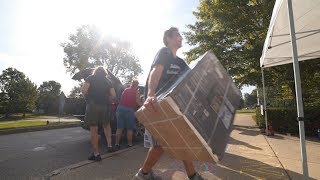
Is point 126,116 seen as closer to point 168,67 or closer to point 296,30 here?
point 168,67

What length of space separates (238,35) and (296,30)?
493 inches

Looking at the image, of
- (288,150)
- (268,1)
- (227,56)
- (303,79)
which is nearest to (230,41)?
(227,56)

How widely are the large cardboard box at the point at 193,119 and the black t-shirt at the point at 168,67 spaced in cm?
34

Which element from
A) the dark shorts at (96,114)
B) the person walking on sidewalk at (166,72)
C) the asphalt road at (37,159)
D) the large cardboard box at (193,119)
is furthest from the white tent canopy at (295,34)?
the asphalt road at (37,159)

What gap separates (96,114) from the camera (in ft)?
17.4

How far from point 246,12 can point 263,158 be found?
12571 mm

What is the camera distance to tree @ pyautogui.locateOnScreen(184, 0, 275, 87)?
50.4 ft

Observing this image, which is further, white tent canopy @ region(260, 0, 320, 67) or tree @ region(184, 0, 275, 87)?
tree @ region(184, 0, 275, 87)

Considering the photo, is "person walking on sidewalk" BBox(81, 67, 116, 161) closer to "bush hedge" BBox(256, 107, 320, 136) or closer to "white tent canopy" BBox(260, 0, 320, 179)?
"white tent canopy" BBox(260, 0, 320, 179)

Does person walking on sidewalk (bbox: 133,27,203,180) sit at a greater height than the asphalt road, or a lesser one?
greater

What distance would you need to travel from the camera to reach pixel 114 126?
7.73 m

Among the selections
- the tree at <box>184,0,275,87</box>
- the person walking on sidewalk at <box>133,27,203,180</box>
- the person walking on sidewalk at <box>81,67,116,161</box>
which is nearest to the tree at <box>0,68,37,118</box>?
the tree at <box>184,0,275,87</box>

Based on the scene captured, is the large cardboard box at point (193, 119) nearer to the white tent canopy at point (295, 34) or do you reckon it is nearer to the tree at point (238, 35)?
the white tent canopy at point (295, 34)

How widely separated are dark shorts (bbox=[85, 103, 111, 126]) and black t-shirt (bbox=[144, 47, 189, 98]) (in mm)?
2216
